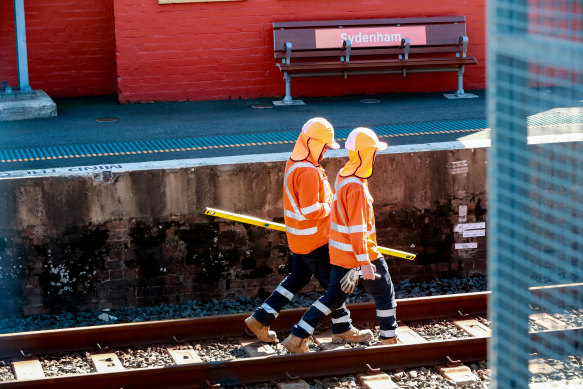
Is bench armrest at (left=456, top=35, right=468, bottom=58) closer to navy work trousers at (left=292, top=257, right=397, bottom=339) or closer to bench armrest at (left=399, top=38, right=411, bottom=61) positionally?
bench armrest at (left=399, top=38, right=411, bottom=61)

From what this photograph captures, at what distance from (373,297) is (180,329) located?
6.67 feet

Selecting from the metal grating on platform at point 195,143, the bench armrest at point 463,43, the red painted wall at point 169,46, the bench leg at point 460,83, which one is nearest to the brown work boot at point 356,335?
the metal grating on platform at point 195,143

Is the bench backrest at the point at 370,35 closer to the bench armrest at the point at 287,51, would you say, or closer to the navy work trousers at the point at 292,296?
the bench armrest at the point at 287,51

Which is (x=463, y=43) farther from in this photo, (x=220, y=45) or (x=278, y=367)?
(x=278, y=367)

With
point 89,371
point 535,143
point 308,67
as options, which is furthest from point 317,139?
point 308,67

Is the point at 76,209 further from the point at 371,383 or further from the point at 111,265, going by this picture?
the point at 371,383

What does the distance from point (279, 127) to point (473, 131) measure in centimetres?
288

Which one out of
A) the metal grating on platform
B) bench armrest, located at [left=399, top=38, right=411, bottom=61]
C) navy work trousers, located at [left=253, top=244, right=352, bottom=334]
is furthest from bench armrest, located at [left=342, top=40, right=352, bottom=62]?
navy work trousers, located at [left=253, top=244, right=352, bottom=334]

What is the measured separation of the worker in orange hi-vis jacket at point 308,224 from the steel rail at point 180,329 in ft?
1.47

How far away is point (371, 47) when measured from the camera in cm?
1590

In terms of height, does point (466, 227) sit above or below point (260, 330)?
above

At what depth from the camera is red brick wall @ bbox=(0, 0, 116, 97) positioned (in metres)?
15.3

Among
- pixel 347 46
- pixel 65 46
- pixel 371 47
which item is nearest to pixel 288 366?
pixel 347 46

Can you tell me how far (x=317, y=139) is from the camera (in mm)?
7930
